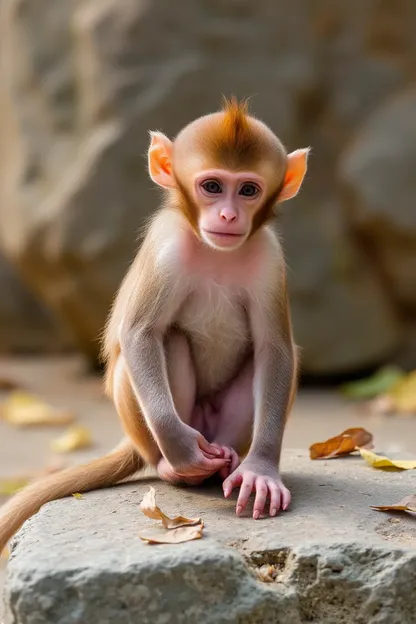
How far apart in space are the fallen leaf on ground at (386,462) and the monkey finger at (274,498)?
81 cm

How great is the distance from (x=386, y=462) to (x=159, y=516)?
1249 mm

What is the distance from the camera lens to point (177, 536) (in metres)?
3.21

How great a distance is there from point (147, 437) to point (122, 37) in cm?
528

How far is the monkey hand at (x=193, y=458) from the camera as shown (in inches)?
147

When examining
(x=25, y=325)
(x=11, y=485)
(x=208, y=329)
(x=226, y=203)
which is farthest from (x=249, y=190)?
(x=25, y=325)

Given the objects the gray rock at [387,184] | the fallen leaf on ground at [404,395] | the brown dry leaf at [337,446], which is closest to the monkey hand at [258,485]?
the brown dry leaf at [337,446]

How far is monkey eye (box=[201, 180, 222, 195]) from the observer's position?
371cm

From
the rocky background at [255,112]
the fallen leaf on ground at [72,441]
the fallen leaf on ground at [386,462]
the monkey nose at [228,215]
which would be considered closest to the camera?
the monkey nose at [228,215]

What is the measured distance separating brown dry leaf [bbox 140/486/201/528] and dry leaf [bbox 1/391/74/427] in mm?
4468

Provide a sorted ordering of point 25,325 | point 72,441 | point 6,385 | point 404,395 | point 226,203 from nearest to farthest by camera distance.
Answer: point 226,203
point 72,441
point 404,395
point 6,385
point 25,325

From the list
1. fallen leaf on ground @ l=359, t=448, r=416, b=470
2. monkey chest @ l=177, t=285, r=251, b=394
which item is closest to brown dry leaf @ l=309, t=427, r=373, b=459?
fallen leaf on ground @ l=359, t=448, r=416, b=470

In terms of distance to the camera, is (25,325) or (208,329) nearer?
(208,329)

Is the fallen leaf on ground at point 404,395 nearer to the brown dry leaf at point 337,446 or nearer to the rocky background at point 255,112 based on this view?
the rocky background at point 255,112

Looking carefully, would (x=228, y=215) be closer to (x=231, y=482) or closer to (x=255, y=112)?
(x=231, y=482)
